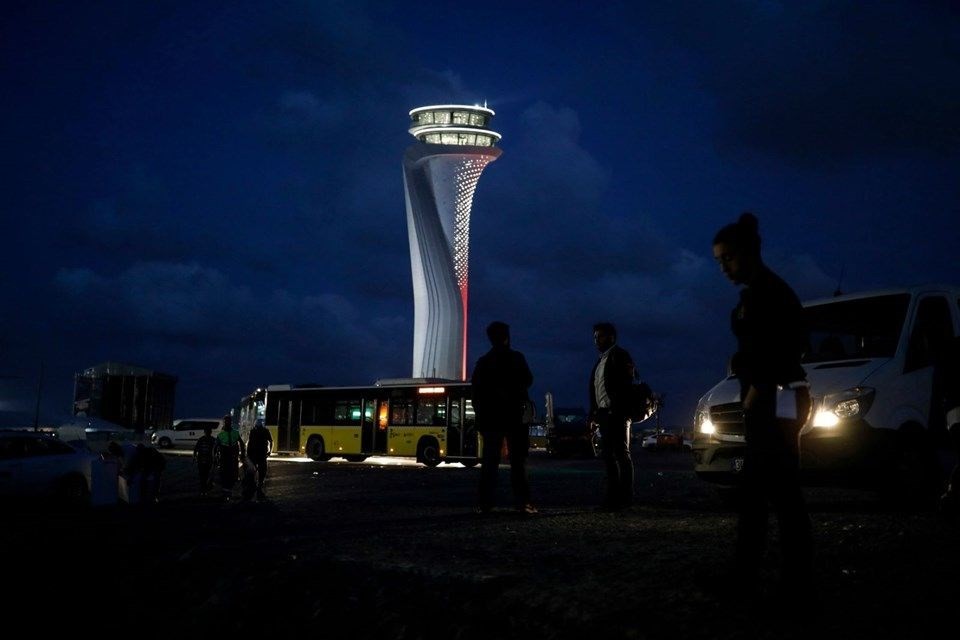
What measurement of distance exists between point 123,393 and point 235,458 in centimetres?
13730

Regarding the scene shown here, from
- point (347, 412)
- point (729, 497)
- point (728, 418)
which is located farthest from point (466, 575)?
point (347, 412)

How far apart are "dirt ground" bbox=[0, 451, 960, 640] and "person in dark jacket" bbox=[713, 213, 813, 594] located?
0.26m

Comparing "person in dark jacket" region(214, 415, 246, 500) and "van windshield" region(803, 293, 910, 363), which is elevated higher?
"van windshield" region(803, 293, 910, 363)

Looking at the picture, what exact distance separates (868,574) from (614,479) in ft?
13.4

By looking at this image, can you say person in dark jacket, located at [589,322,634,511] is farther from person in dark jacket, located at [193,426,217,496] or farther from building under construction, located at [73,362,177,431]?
building under construction, located at [73,362,177,431]

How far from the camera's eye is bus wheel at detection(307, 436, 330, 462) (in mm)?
33969

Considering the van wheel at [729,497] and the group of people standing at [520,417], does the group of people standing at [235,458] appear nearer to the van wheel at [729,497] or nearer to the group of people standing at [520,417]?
the group of people standing at [520,417]

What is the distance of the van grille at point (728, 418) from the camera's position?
27.4 feet

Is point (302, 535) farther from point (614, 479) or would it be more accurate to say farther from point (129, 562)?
point (614, 479)

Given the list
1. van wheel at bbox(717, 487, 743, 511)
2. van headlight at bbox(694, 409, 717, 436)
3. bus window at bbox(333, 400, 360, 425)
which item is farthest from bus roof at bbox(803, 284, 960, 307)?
bus window at bbox(333, 400, 360, 425)

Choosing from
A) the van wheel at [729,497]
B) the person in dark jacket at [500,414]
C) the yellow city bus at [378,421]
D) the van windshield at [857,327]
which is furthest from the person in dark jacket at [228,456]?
the yellow city bus at [378,421]

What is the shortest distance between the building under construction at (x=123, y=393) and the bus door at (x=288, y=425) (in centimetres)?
11023

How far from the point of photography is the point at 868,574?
4.52 meters

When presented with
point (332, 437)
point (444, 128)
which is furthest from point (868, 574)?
point (444, 128)
